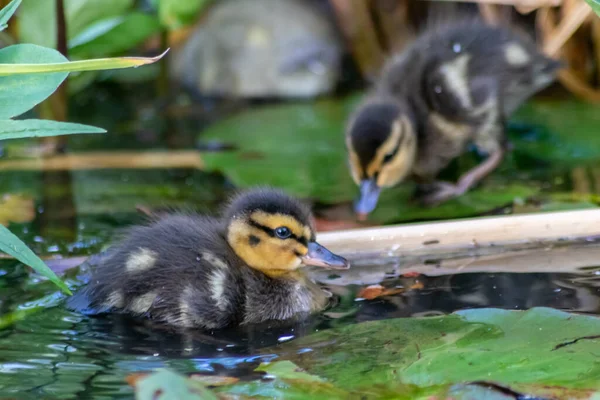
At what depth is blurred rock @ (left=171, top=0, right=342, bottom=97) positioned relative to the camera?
4957mm

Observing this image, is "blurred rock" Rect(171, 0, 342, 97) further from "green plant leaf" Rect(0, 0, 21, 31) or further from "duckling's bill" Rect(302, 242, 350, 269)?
"green plant leaf" Rect(0, 0, 21, 31)

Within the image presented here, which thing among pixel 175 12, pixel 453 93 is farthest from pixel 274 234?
pixel 175 12

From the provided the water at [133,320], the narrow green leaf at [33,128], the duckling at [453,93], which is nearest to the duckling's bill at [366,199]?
the duckling at [453,93]

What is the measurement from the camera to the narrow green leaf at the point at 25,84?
2.06m

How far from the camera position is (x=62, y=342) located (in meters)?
2.19

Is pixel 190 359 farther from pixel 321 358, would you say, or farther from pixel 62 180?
pixel 62 180

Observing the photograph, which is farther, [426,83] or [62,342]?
[426,83]

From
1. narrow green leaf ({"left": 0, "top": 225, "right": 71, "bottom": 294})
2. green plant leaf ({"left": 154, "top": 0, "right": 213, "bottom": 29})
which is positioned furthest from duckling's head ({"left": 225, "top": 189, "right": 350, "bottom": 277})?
green plant leaf ({"left": 154, "top": 0, "right": 213, "bottom": 29})

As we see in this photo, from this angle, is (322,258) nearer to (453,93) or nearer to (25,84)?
(25,84)

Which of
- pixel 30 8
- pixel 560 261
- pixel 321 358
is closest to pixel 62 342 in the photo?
pixel 321 358

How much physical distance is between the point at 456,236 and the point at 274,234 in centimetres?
57

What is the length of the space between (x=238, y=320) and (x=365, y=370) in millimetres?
491

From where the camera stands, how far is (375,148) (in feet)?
10.7

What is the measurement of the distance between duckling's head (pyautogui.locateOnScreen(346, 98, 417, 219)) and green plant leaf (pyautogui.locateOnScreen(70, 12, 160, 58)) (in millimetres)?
1132
